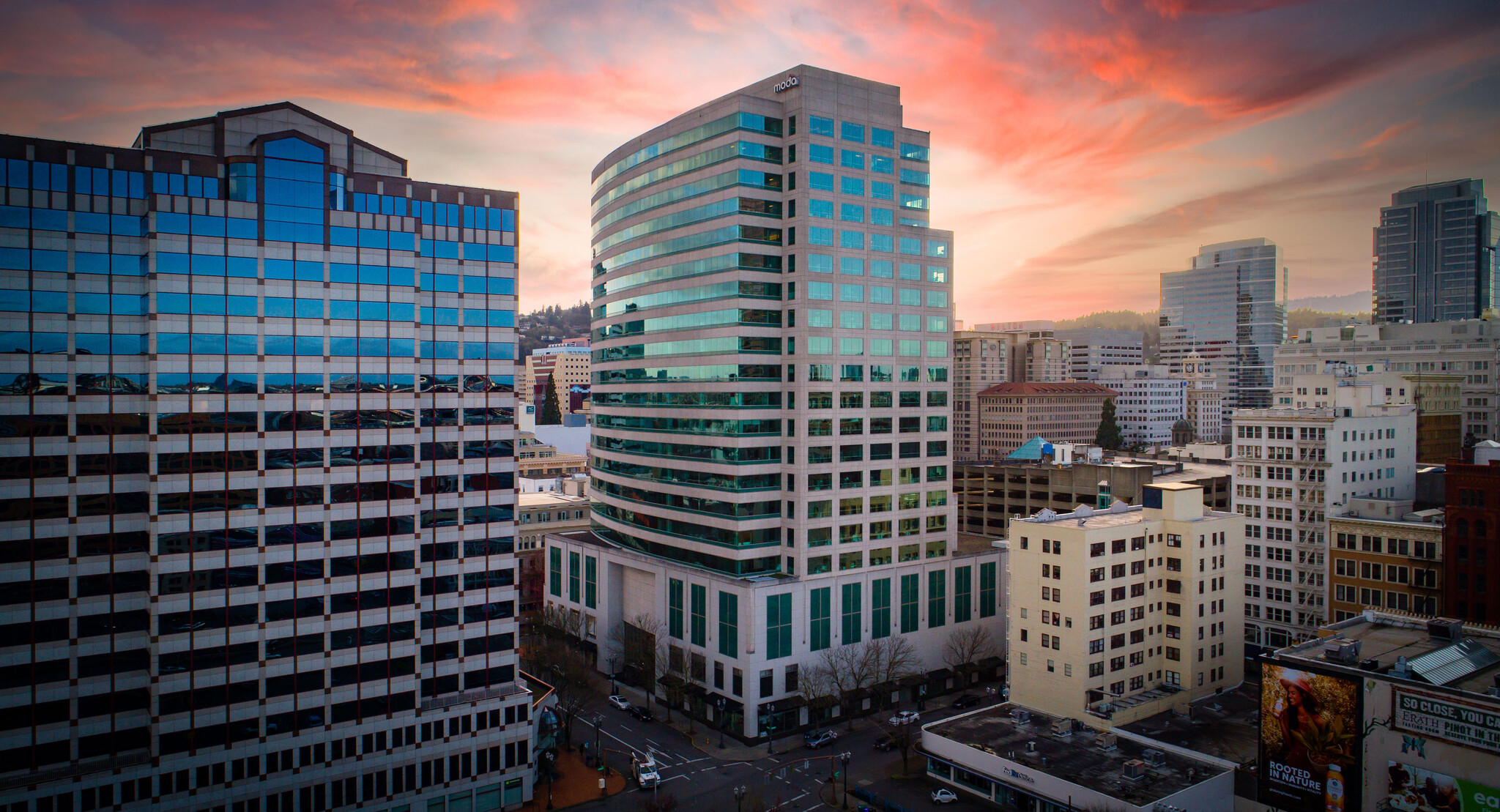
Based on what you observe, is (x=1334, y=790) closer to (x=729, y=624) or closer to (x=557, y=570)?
(x=729, y=624)

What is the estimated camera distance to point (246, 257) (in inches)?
2633

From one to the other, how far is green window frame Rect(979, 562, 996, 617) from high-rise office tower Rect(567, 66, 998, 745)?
0.29 metres

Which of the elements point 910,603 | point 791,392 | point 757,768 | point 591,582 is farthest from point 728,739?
point 791,392

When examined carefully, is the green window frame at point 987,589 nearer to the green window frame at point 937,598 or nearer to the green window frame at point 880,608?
the green window frame at point 937,598

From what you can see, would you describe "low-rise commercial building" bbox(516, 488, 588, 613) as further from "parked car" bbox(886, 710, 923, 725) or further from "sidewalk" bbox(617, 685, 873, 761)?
"parked car" bbox(886, 710, 923, 725)

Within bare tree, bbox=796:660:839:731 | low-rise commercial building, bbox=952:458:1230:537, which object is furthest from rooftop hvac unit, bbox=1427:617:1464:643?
low-rise commercial building, bbox=952:458:1230:537

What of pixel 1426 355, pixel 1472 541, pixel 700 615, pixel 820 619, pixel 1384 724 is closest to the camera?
pixel 1384 724

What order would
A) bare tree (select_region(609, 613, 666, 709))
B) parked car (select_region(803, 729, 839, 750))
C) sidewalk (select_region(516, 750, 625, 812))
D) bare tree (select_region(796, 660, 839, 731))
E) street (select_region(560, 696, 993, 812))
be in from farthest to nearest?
1. bare tree (select_region(609, 613, 666, 709))
2. bare tree (select_region(796, 660, 839, 731))
3. parked car (select_region(803, 729, 839, 750))
4. street (select_region(560, 696, 993, 812))
5. sidewalk (select_region(516, 750, 625, 812))

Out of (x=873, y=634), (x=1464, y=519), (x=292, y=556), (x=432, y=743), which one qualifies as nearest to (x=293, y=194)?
(x=292, y=556)

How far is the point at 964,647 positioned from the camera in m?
103

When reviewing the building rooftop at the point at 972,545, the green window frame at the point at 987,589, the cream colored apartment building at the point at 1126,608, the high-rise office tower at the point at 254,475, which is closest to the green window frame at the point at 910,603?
the building rooftop at the point at 972,545

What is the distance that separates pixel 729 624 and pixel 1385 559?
72442mm

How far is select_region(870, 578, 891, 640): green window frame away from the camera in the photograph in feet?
324

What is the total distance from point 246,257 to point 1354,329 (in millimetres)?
213179
